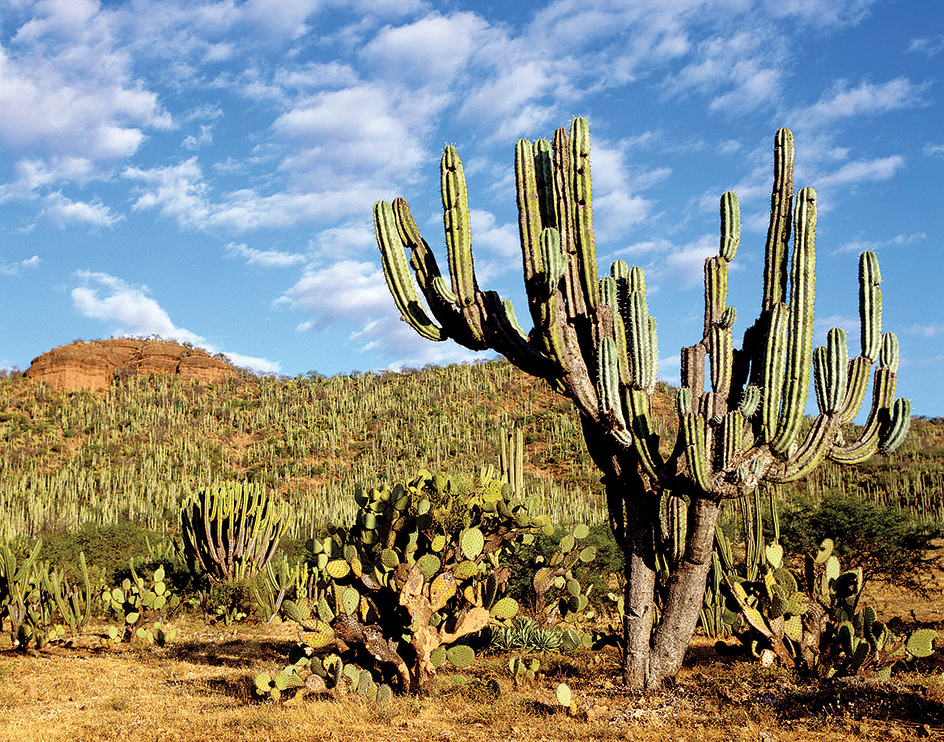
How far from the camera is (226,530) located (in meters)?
11.9

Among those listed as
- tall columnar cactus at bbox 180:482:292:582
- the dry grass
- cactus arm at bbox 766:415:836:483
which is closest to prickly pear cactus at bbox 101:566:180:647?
tall columnar cactus at bbox 180:482:292:582

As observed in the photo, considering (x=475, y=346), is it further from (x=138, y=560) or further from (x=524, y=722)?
(x=138, y=560)

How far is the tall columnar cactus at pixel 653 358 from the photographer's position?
6.22 meters

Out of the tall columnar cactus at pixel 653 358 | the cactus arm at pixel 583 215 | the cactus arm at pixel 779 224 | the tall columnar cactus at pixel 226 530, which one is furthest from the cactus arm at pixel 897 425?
the tall columnar cactus at pixel 226 530

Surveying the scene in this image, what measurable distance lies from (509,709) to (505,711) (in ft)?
0.19

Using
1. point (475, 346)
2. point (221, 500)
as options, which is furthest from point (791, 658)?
point (221, 500)

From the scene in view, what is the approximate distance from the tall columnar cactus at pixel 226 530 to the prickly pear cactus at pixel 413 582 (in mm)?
4976

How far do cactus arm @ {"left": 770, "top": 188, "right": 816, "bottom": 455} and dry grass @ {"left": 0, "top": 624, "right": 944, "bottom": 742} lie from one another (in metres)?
2.10

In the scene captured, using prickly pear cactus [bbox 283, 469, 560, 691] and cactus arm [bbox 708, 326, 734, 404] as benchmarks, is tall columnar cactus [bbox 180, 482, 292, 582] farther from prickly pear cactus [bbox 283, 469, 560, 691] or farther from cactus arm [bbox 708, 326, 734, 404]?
cactus arm [bbox 708, 326, 734, 404]

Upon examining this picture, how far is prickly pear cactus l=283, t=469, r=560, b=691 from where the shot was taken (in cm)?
627

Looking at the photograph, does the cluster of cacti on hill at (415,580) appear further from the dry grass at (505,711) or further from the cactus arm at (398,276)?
the cactus arm at (398,276)

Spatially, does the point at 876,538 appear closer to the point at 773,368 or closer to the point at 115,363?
the point at 773,368

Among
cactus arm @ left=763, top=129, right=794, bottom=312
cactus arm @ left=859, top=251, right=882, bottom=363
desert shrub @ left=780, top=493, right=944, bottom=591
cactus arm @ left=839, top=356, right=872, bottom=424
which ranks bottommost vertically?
desert shrub @ left=780, top=493, right=944, bottom=591

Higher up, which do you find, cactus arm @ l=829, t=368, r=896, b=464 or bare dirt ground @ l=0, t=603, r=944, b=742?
cactus arm @ l=829, t=368, r=896, b=464
